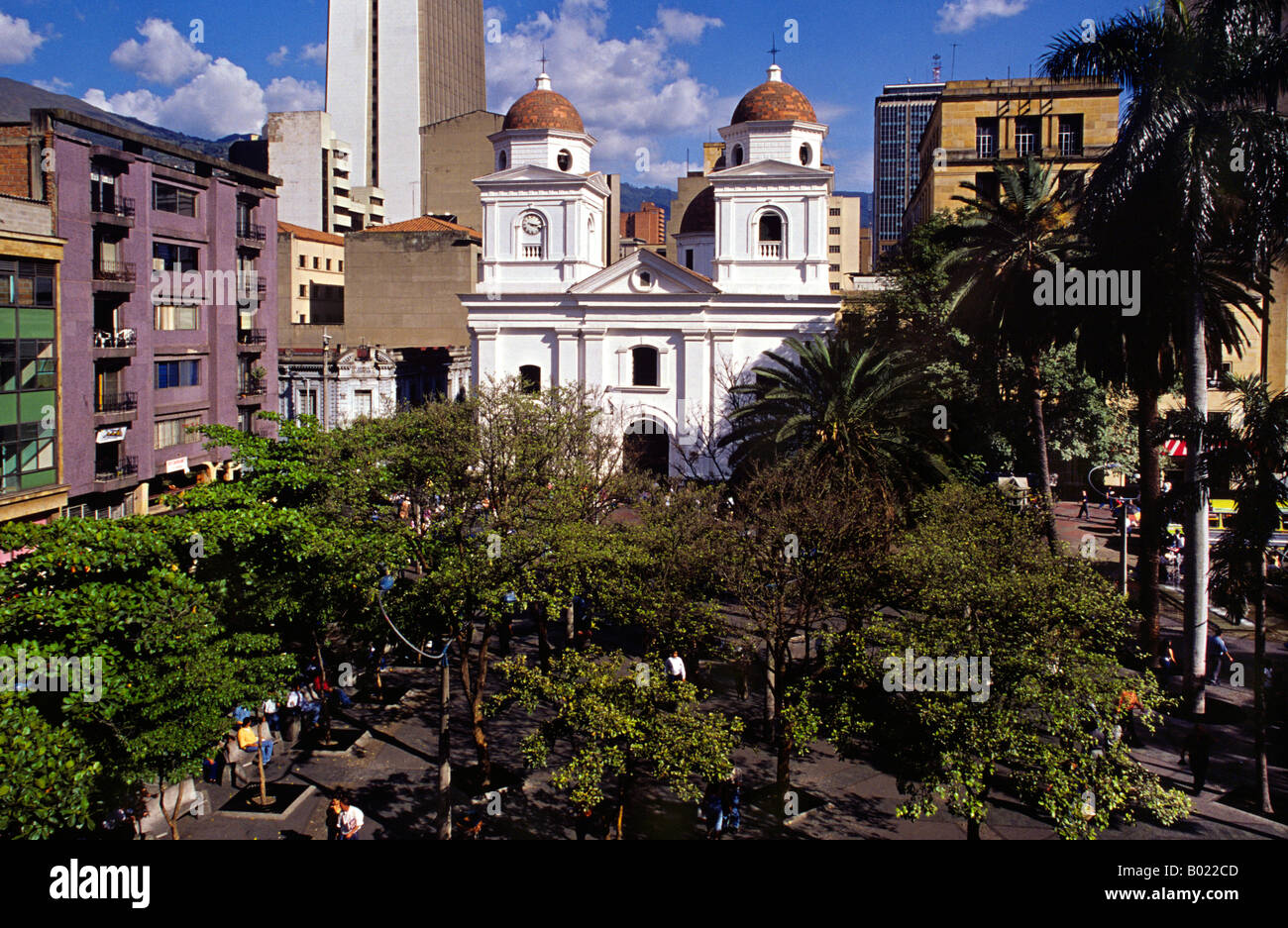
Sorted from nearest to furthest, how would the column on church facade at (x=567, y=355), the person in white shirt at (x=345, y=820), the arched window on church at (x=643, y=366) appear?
the person in white shirt at (x=345, y=820) → the arched window on church at (x=643, y=366) → the column on church facade at (x=567, y=355)

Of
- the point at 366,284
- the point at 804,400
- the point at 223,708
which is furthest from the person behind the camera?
the point at 366,284

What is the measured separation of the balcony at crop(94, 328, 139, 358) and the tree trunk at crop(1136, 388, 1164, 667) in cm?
3101

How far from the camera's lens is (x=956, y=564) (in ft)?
50.1

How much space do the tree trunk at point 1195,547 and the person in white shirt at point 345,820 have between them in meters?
17.4

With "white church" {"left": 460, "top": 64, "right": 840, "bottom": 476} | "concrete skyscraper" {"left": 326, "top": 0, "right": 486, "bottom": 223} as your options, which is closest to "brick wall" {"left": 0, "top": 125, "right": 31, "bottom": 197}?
"white church" {"left": 460, "top": 64, "right": 840, "bottom": 476}

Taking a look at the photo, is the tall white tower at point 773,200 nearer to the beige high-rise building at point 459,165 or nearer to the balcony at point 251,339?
the balcony at point 251,339

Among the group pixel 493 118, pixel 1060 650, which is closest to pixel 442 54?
pixel 493 118

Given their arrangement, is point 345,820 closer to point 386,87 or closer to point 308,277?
point 308,277

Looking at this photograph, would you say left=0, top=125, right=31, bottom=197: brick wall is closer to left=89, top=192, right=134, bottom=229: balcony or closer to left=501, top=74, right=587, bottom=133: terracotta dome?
left=89, top=192, right=134, bottom=229: balcony

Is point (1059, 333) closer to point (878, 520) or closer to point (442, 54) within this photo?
point (878, 520)

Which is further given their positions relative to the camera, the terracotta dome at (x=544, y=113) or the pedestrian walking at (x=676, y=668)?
the terracotta dome at (x=544, y=113)

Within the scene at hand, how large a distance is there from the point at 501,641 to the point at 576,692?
10.9 metres

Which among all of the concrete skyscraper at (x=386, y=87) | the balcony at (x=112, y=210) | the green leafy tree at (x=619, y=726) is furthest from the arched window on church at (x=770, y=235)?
the concrete skyscraper at (x=386, y=87)

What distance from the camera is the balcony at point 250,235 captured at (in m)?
40.4
